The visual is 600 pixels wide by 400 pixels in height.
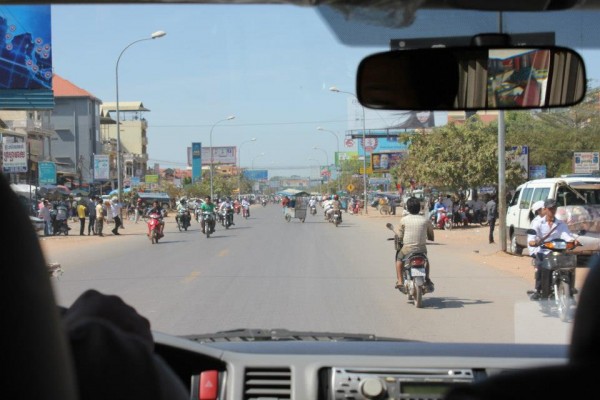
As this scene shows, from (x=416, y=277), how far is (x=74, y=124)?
19.9 ft

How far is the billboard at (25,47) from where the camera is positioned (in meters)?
3.05

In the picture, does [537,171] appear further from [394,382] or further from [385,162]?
[394,382]

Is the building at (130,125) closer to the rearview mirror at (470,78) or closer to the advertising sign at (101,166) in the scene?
the advertising sign at (101,166)

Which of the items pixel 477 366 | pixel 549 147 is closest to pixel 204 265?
pixel 549 147

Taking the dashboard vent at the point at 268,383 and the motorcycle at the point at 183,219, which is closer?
the dashboard vent at the point at 268,383

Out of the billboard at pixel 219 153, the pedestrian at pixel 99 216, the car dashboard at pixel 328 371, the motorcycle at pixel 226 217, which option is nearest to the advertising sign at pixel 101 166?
the billboard at pixel 219 153

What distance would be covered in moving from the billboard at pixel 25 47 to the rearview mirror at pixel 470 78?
1246mm

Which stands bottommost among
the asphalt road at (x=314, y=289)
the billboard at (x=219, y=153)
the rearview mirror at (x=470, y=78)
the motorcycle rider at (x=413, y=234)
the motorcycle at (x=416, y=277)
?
the asphalt road at (x=314, y=289)

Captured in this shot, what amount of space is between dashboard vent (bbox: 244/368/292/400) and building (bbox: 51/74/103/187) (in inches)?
70.3

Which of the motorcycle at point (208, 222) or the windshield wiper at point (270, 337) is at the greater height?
the windshield wiper at point (270, 337)

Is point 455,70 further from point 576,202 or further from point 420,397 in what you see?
point 576,202

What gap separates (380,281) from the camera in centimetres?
1348

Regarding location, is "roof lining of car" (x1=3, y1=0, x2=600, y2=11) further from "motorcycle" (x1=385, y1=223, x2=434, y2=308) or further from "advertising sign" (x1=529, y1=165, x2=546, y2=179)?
"advertising sign" (x1=529, y1=165, x2=546, y2=179)

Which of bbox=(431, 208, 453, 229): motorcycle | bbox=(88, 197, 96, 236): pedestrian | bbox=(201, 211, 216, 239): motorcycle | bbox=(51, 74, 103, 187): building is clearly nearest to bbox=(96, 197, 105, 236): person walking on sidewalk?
bbox=(88, 197, 96, 236): pedestrian
